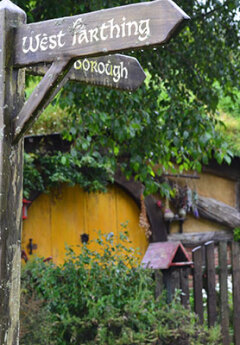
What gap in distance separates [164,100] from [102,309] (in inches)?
91.2

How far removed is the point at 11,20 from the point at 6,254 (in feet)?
3.45

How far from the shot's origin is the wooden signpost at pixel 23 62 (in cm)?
233

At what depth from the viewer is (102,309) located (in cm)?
470

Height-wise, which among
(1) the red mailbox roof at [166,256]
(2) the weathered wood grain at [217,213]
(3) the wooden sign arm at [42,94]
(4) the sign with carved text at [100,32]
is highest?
(2) the weathered wood grain at [217,213]

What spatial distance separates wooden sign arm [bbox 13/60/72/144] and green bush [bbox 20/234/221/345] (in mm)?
2370

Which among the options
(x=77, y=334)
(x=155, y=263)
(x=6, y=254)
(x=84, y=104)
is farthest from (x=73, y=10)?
(x=6, y=254)

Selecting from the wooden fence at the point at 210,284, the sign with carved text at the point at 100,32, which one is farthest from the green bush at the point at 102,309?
the sign with carved text at the point at 100,32

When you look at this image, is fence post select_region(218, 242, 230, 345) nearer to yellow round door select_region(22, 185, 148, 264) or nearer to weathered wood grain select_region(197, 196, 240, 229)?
yellow round door select_region(22, 185, 148, 264)

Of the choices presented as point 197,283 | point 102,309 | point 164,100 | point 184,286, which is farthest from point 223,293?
point 164,100

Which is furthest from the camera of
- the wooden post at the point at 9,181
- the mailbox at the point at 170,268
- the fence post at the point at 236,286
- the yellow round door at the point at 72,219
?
the yellow round door at the point at 72,219

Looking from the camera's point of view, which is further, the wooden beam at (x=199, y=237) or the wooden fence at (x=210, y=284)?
the wooden beam at (x=199, y=237)

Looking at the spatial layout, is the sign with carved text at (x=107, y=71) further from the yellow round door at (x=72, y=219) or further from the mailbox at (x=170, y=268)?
the yellow round door at (x=72, y=219)

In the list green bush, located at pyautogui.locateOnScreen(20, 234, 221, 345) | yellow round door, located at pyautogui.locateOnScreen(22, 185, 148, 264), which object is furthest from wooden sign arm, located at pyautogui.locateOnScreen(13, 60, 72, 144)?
yellow round door, located at pyautogui.locateOnScreen(22, 185, 148, 264)

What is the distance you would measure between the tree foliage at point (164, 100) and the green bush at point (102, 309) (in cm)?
114
